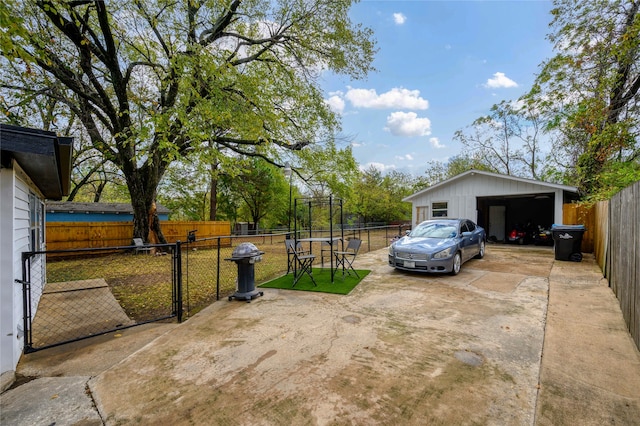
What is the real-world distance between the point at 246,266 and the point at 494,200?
1510 cm

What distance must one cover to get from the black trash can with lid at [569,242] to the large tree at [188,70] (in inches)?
359

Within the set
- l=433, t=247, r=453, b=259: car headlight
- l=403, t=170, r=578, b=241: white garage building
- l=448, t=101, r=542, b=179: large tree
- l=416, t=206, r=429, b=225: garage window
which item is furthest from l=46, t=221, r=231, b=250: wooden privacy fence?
l=448, t=101, r=542, b=179: large tree

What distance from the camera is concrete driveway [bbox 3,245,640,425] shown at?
6.82ft

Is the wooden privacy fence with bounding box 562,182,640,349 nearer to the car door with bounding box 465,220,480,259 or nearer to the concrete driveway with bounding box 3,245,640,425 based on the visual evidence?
the concrete driveway with bounding box 3,245,640,425

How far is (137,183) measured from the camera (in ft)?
37.7

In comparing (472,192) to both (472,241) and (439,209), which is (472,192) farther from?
(472,241)

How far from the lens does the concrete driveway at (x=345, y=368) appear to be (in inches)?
A: 81.8

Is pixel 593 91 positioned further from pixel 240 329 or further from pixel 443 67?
pixel 240 329

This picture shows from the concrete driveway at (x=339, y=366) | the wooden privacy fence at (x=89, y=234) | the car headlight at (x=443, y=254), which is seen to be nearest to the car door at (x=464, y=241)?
the car headlight at (x=443, y=254)

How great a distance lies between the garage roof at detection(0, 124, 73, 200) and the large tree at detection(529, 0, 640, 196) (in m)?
10.2

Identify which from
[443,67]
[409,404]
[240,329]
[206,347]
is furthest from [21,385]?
[443,67]

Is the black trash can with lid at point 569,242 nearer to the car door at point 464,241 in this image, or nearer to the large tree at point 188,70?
the car door at point 464,241

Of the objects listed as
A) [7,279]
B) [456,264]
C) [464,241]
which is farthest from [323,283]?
[7,279]

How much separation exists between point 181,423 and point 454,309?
13.2 ft
